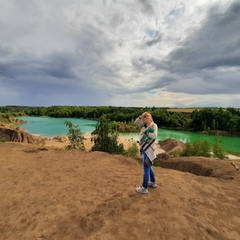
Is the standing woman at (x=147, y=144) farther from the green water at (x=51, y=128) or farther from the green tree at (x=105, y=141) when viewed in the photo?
the green water at (x=51, y=128)

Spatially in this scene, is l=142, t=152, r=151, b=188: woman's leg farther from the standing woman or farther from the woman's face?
the woman's face

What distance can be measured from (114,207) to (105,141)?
15682 mm

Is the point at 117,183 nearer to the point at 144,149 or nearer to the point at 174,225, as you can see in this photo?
the point at 144,149

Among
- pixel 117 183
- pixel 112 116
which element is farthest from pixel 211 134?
pixel 117 183

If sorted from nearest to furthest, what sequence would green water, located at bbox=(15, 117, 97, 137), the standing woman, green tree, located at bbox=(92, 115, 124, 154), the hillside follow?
the hillside, the standing woman, green tree, located at bbox=(92, 115, 124, 154), green water, located at bbox=(15, 117, 97, 137)

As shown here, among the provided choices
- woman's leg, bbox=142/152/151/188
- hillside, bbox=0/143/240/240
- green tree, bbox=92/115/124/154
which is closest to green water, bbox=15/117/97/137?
green tree, bbox=92/115/124/154

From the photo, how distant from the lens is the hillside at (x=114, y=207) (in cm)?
352

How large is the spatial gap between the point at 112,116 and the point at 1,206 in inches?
3531

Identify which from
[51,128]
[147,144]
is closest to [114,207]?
[147,144]

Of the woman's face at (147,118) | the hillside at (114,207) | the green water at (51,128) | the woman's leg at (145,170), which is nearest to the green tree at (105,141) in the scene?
the hillside at (114,207)

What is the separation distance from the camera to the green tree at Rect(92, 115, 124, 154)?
63.9 feet

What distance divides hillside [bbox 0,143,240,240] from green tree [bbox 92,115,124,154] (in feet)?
→ 40.8

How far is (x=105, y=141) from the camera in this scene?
780 inches

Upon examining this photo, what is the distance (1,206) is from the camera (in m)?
4.71
